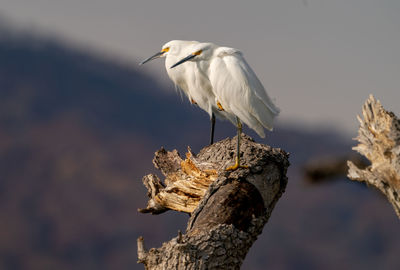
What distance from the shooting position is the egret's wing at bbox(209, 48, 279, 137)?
16.6 feet

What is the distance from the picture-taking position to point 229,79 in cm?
509

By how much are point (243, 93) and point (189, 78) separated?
3.88 ft

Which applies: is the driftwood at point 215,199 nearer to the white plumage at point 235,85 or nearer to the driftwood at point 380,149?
the white plumage at point 235,85

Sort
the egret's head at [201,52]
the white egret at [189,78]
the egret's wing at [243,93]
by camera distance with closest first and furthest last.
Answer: the egret's wing at [243,93]
the egret's head at [201,52]
the white egret at [189,78]

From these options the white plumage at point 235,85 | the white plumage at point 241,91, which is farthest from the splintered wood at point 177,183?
the white plumage at point 241,91

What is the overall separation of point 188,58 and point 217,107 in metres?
0.81

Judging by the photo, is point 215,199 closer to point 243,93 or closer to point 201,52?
point 243,93

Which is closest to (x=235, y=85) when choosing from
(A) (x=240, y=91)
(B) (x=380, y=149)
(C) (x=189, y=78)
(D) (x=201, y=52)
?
(A) (x=240, y=91)

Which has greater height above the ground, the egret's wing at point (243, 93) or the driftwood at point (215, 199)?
the egret's wing at point (243, 93)

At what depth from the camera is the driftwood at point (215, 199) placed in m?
4.00

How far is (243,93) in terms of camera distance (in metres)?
5.07

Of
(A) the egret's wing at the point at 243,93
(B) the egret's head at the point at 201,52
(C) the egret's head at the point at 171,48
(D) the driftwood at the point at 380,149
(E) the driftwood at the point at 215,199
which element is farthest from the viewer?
(C) the egret's head at the point at 171,48

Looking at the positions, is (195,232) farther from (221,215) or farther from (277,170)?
(277,170)

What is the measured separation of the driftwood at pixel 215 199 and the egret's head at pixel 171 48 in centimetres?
126
